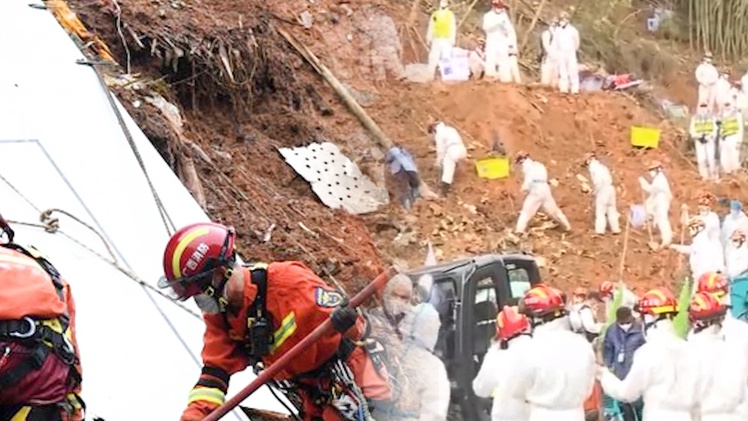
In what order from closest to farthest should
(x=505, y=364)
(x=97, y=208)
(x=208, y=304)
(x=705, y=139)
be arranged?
(x=505, y=364) < (x=705, y=139) < (x=208, y=304) < (x=97, y=208)

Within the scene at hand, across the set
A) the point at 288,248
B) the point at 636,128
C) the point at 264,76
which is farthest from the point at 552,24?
the point at 264,76

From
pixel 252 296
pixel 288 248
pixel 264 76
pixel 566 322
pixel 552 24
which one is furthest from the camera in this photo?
pixel 264 76

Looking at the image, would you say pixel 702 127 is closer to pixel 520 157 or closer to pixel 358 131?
pixel 520 157

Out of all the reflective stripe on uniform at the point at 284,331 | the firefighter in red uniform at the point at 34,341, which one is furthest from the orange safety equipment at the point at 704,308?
the firefighter in red uniform at the point at 34,341

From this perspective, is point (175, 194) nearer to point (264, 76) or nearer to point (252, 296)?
point (264, 76)

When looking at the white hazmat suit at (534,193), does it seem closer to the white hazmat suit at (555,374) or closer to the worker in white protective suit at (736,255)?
the white hazmat suit at (555,374)

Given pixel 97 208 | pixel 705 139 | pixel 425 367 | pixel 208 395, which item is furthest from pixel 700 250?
pixel 97 208
